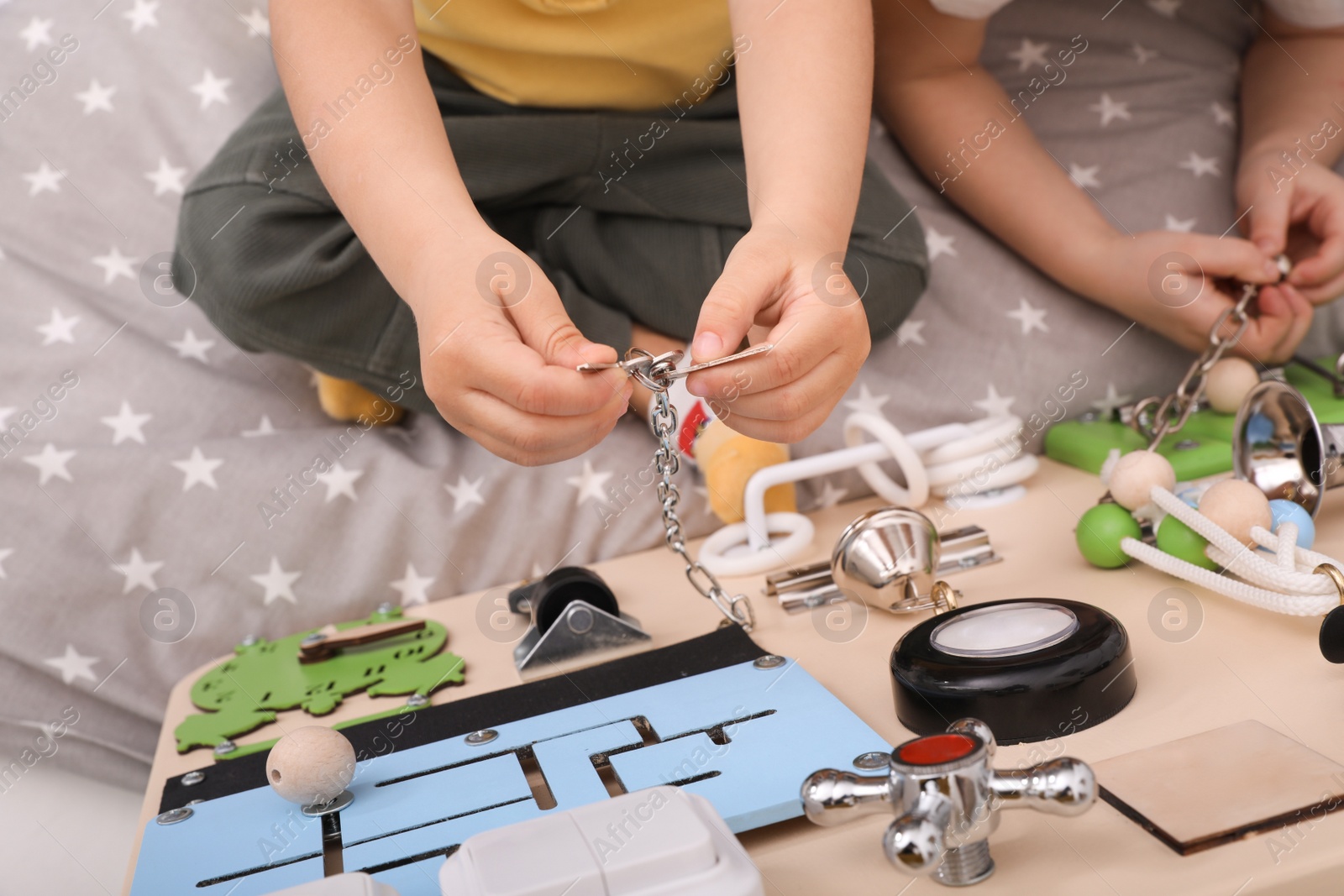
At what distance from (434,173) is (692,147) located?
42 centimetres

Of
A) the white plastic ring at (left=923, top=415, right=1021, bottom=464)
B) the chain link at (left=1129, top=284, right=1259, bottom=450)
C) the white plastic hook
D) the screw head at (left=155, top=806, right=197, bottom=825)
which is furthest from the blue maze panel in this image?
the chain link at (left=1129, top=284, right=1259, bottom=450)

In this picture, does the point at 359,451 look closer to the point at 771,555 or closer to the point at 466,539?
the point at 466,539

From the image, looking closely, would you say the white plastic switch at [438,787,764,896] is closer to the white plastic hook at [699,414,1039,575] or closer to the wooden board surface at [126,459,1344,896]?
the wooden board surface at [126,459,1344,896]

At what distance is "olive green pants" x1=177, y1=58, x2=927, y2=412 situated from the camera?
88 centimetres

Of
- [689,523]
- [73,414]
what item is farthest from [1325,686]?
[73,414]

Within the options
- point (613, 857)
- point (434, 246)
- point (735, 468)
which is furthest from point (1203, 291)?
point (613, 857)

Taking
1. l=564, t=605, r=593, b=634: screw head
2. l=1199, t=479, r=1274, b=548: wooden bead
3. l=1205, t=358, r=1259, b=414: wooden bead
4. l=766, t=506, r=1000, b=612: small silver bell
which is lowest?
l=1199, t=479, r=1274, b=548: wooden bead

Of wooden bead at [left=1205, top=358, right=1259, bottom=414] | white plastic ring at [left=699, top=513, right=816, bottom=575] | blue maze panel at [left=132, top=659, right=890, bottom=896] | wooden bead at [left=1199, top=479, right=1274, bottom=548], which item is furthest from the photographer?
wooden bead at [left=1205, top=358, right=1259, bottom=414]

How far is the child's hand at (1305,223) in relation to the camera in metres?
0.87

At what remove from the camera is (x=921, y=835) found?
1.15ft

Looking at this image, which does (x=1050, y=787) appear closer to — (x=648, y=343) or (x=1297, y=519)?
(x=1297, y=519)

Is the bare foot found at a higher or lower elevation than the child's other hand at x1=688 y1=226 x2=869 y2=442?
higher

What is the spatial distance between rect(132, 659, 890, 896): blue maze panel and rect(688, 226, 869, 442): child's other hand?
0.46ft

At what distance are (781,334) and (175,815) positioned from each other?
0.38 metres
